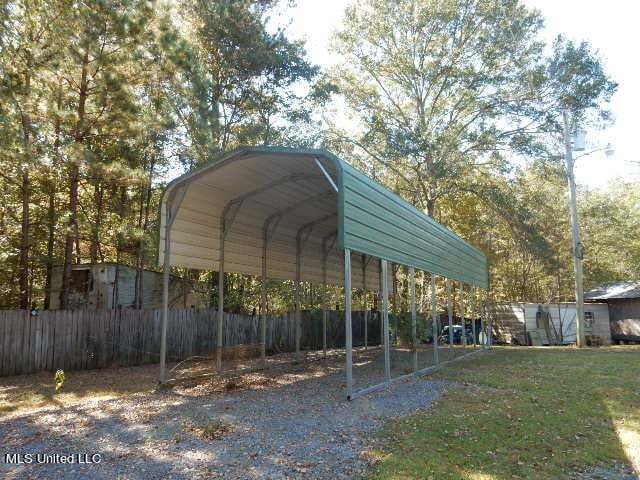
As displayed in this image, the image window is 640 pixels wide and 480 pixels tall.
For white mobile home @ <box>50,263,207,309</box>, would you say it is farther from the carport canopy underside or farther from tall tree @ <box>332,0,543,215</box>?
tall tree @ <box>332,0,543,215</box>

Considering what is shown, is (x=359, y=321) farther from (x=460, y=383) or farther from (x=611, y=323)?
(x=611, y=323)

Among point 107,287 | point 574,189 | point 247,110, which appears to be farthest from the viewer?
point 574,189

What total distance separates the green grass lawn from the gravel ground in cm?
40

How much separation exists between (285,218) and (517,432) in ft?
26.9

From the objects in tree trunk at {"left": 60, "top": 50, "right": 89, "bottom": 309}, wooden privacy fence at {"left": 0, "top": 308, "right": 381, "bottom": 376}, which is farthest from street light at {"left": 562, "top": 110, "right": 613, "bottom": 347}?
A: tree trunk at {"left": 60, "top": 50, "right": 89, "bottom": 309}

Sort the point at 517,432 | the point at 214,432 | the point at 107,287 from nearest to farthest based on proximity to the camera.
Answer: the point at 214,432, the point at 517,432, the point at 107,287

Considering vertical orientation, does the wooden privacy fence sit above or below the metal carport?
below

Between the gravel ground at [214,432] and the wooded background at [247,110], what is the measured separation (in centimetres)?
594

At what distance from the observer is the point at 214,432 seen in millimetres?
5355

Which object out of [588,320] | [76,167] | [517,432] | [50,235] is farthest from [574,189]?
[50,235]

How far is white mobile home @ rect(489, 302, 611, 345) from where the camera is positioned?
21312 millimetres

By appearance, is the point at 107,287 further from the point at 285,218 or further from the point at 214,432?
the point at 214,432

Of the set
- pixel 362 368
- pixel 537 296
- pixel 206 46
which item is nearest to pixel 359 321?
pixel 362 368

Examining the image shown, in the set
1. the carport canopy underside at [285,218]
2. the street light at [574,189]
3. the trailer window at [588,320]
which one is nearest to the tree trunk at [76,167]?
the carport canopy underside at [285,218]
